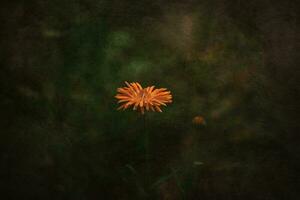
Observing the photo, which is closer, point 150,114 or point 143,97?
point 143,97

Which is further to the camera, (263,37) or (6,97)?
(6,97)

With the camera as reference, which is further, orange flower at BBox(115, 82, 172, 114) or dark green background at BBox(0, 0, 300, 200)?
dark green background at BBox(0, 0, 300, 200)

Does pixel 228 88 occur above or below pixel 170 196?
above

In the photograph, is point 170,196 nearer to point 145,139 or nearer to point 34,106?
point 145,139

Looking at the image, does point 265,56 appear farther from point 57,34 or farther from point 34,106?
point 34,106

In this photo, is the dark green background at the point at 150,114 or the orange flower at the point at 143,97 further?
the dark green background at the point at 150,114

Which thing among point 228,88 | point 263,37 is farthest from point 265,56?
point 228,88

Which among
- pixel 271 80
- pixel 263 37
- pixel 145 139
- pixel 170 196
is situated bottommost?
pixel 170 196
